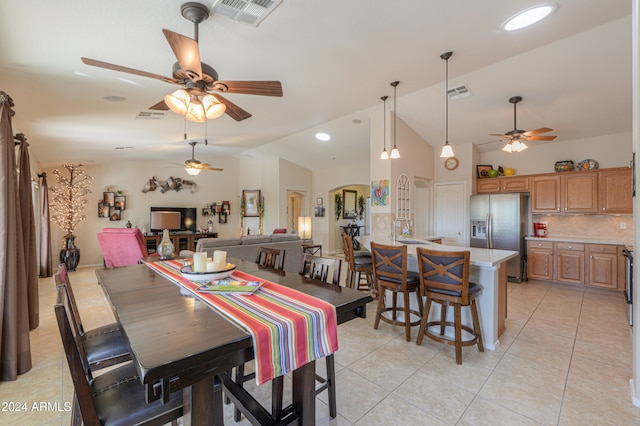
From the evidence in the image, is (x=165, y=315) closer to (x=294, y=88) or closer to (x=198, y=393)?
(x=198, y=393)

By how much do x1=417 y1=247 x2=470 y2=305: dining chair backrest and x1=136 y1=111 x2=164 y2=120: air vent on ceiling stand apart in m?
3.67

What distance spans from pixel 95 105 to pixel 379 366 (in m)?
4.05

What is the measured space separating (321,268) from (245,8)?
1.91m

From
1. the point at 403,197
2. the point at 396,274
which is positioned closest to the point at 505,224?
the point at 403,197

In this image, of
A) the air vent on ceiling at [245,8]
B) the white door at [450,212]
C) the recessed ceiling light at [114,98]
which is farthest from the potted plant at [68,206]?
the white door at [450,212]

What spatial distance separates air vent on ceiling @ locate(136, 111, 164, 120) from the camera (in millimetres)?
3655

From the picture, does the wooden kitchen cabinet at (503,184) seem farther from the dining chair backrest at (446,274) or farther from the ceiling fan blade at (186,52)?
the ceiling fan blade at (186,52)

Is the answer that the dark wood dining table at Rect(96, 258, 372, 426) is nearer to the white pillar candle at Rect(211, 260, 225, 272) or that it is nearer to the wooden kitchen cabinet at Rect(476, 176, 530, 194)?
the white pillar candle at Rect(211, 260, 225, 272)

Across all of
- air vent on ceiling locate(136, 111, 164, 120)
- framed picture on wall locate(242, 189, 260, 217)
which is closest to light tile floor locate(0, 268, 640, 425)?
air vent on ceiling locate(136, 111, 164, 120)

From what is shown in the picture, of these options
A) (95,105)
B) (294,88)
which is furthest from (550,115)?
(95,105)

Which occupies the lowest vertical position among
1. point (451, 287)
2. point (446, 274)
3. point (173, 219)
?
point (451, 287)

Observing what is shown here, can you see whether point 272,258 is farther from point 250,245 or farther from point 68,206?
point 68,206

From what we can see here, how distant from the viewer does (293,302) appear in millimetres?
1385

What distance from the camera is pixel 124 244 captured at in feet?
16.0
